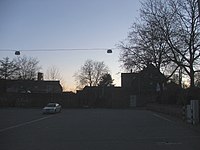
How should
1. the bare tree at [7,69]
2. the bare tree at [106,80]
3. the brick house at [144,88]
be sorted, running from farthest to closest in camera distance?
the bare tree at [106,80] → the bare tree at [7,69] → the brick house at [144,88]

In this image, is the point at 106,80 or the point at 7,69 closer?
the point at 7,69

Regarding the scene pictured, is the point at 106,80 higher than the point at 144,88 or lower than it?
higher

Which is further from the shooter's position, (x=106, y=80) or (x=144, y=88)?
(x=106, y=80)

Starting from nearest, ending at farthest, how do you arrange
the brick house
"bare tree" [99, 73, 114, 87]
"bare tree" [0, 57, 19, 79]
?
the brick house, "bare tree" [0, 57, 19, 79], "bare tree" [99, 73, 114, 87]

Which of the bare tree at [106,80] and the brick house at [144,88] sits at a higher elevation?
the bare tree at [106,80]

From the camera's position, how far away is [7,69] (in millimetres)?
84500

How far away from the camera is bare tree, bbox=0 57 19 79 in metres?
83.8

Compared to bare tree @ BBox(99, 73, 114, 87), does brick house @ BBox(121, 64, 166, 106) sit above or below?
below

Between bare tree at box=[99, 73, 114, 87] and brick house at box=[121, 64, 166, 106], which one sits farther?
bare tree at box=[99, 73, 114, 87]

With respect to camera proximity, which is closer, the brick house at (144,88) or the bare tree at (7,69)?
the brick house at (144,88)

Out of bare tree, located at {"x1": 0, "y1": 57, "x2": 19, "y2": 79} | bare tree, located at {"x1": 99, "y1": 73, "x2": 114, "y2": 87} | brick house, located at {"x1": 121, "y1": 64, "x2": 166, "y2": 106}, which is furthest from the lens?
bare tree, located at {"x1": 99, "y1": 73, "x2": 114, "y2": 87}

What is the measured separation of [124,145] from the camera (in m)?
14.7

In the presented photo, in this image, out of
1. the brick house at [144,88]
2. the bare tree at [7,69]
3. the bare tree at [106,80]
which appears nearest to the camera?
the brick house at [144,88]

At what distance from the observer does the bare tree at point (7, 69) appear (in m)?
83.8
